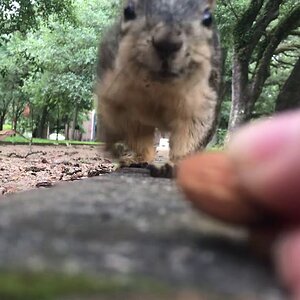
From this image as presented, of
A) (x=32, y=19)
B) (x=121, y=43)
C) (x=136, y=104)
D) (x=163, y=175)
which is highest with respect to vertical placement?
(x=32, y=19)

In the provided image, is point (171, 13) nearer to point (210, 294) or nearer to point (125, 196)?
point (125, 196)

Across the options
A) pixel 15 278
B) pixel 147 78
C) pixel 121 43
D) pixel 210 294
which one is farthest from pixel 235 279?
pixel 121 43

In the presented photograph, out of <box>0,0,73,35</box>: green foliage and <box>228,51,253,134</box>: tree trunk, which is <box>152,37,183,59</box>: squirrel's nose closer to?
<box>0,0,73,35</box>: green foliage

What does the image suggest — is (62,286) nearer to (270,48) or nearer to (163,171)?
(163,171)

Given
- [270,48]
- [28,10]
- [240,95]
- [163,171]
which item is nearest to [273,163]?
[163,171]

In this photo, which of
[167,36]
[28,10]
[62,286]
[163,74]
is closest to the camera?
[62,286]

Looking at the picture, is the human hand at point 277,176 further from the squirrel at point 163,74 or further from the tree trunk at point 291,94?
the tree trunk at point 291,94

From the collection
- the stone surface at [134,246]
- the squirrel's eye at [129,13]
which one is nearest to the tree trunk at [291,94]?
the squirrel's eye at [129,13]
